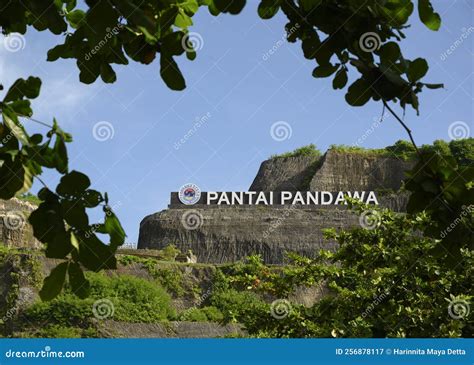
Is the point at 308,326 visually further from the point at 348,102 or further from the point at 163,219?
the point at 163,219

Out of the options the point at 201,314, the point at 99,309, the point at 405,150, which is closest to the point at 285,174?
the point at 405,150

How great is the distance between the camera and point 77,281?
262 centimetres

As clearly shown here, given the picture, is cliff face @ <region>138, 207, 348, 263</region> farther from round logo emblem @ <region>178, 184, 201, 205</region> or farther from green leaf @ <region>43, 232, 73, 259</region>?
green leaf @ <region>43, 232, 73, 259</region>

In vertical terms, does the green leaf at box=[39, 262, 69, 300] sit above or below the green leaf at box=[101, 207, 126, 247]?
below

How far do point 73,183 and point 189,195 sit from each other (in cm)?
3768

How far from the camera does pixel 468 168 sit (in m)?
2.51

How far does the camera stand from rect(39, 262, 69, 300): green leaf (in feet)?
8.31

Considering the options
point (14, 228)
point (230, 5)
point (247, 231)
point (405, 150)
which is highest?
point (405, 150)

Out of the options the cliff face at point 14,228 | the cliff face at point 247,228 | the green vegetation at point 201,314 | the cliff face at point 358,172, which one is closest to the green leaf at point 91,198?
the green vegetation at point 201,314

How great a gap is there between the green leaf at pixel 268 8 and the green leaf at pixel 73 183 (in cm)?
81

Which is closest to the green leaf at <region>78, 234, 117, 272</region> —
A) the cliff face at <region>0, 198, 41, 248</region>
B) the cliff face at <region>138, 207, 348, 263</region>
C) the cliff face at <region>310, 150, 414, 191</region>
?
the cliff face at <region>0, 198, 41, 248</region>

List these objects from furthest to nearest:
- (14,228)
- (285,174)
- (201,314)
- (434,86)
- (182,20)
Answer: (285,174), (14,228), (201,314), (182,20), (434,86)

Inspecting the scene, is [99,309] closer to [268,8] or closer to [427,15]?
[268,8]

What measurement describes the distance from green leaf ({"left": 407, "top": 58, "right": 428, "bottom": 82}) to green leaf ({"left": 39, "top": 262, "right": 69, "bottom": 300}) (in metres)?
1.25
